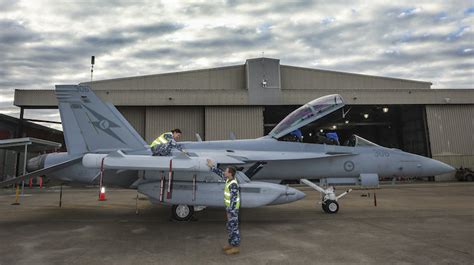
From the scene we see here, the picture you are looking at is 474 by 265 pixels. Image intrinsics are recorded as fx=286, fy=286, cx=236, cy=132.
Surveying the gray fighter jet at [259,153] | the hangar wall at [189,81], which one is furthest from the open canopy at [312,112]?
the hangar wall at [189,81]

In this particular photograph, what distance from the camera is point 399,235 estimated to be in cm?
577

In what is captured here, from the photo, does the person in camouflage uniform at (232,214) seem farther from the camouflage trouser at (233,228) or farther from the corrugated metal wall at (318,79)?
the corrugated metal wall at (318,79)

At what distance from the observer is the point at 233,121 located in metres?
24.1

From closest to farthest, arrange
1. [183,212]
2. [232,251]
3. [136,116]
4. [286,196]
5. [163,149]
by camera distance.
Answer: [232,251] < [286,196] < [163,149] < [183,212] < [136,116]

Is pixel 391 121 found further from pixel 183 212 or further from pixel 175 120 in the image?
pixel 183 212

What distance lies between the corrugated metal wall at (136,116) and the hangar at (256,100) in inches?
3.2

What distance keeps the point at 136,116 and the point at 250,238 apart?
70.4ft

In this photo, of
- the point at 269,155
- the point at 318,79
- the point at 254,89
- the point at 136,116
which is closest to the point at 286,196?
the point at 269,155

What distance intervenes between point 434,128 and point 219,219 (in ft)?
84.3

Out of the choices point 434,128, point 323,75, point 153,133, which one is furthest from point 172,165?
point 434,128

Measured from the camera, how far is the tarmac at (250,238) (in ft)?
14.4

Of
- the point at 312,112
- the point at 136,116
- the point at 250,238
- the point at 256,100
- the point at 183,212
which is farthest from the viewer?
the point at 136,116

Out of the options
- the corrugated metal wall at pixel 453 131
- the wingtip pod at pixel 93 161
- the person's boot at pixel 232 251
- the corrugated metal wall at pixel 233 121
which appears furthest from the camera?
the corrugated metal wall at pixel 453 131

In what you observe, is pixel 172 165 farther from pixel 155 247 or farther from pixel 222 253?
pixel 222 253
